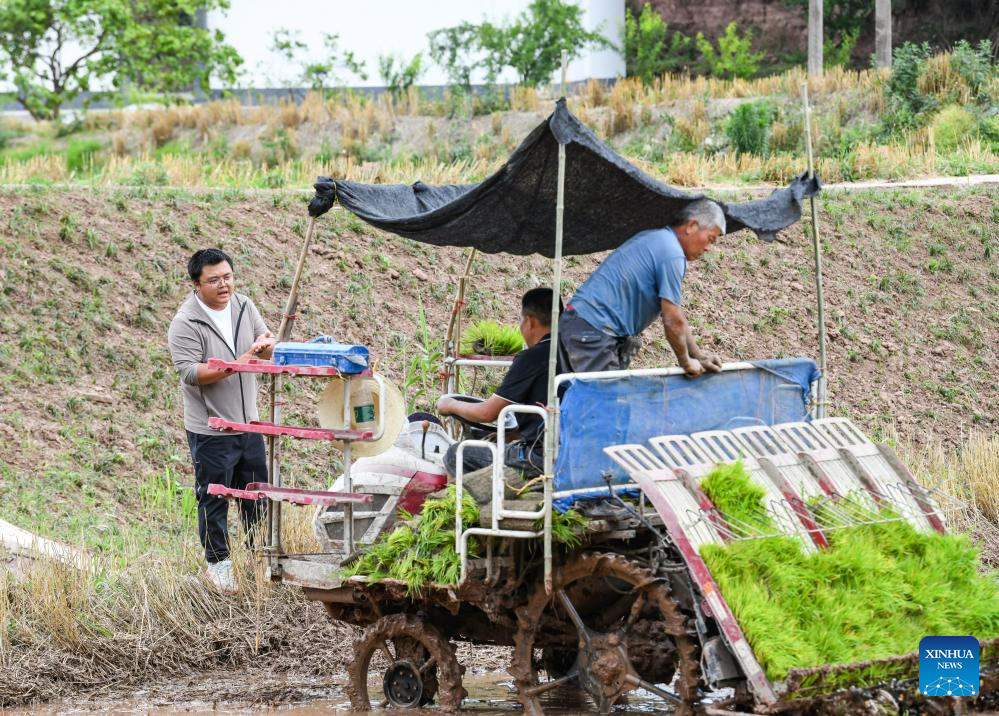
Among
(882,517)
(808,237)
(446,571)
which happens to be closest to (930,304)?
(808,237)

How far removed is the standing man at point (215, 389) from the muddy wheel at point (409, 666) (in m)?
1.54

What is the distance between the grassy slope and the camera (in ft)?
41.1

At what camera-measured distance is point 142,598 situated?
29.7 feet

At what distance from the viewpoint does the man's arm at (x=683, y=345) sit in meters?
7.63

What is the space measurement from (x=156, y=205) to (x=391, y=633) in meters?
9.38

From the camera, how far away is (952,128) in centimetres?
2294

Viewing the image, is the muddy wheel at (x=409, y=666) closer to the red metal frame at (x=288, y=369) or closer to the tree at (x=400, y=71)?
the red metal frame at (x=288, y=369)

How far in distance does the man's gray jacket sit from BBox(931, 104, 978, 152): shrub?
16425mm

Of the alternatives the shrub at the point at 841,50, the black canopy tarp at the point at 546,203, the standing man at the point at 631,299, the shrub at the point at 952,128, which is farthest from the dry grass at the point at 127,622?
the shrub at the point at 841,50

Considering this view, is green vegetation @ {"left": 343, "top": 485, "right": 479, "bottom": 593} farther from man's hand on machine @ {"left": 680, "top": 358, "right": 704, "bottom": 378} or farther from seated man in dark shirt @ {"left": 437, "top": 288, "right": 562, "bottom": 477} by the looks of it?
man's hand on machine @ {"left": 680, "top": 358, "right": 704, "bottom": 378}

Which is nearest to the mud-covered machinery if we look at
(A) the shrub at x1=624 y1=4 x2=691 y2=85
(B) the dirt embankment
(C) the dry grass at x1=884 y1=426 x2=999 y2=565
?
(B) the dirt embankment

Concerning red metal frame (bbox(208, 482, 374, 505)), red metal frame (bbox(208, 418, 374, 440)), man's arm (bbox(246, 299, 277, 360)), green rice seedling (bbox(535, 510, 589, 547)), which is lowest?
green rice seedling (bbox(535, 510, 589, 547))

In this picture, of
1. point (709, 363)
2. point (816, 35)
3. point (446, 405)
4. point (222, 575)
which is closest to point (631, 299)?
point (709, 363)

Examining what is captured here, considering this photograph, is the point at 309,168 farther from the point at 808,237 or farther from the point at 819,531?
the point at 819,531
